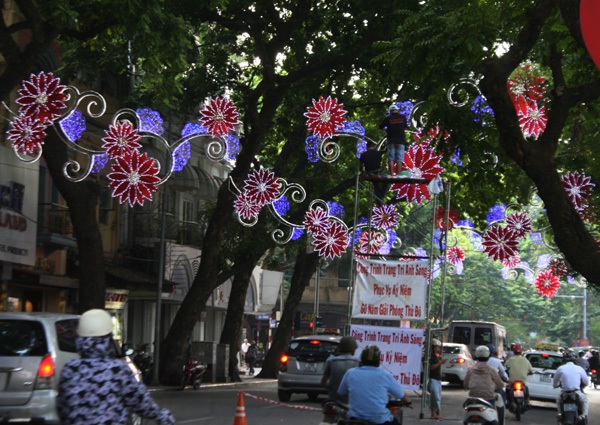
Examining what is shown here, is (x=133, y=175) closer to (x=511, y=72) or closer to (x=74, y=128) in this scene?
(x=74, y=128)

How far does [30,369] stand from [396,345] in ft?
21.6

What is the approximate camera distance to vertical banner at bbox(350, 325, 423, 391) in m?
18.0

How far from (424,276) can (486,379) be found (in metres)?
3.02

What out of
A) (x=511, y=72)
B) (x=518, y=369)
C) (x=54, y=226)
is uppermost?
(x=511, y=72)

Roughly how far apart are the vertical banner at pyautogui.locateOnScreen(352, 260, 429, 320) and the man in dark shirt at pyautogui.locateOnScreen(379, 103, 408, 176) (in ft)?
10.5

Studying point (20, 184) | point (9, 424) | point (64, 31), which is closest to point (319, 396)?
point (20, 184)

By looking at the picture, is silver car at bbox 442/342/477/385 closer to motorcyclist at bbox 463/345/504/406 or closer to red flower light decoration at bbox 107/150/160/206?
red flower light decoration at bbox 107/150/160/206

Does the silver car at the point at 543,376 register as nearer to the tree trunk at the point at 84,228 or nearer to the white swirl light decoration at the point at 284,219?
the white swirl light decoration at the point at 284,219

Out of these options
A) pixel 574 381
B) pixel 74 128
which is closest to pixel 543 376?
pixel 574 381

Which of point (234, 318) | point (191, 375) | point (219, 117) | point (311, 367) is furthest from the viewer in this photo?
point (234, 318)

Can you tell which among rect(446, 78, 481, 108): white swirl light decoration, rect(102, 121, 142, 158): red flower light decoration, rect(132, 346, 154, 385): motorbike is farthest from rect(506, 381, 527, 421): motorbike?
rect(132, 346, 154, 385): motorbike

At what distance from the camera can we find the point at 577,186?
927 inches

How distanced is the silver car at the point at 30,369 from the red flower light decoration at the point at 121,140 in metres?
8.20

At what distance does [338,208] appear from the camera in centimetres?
3434
